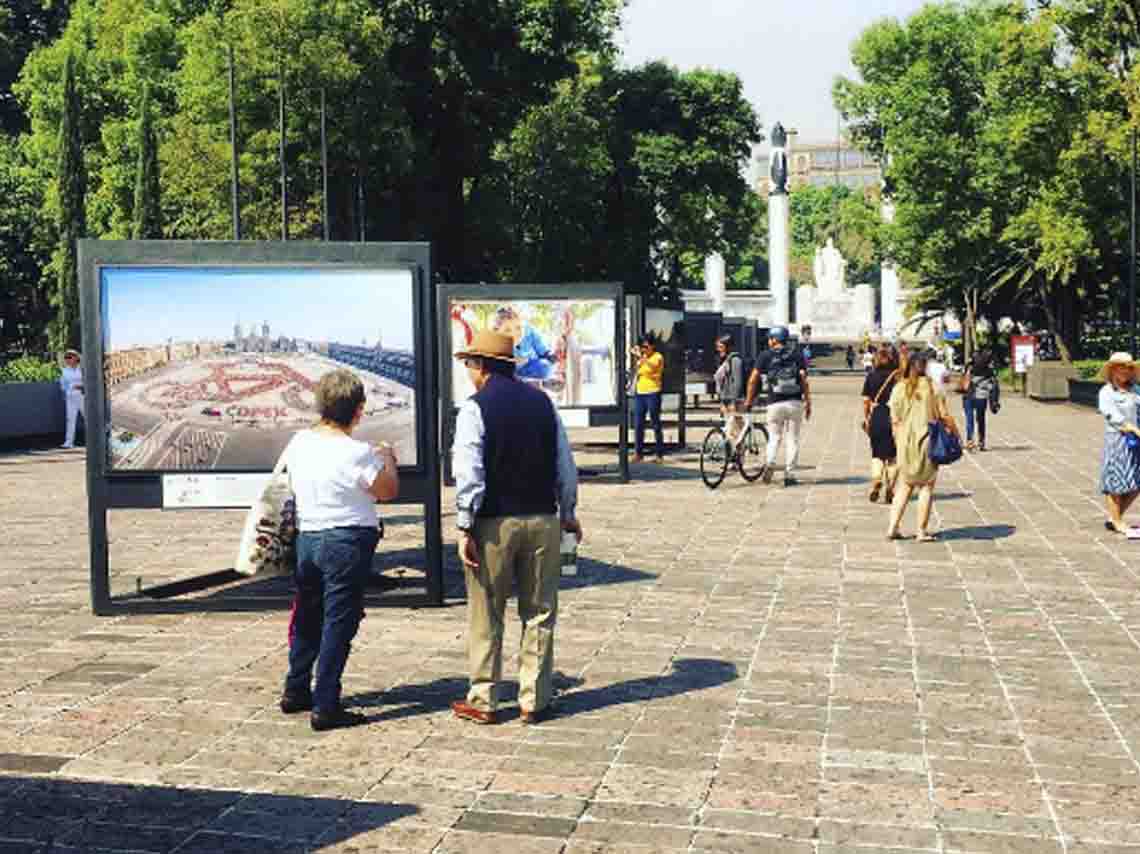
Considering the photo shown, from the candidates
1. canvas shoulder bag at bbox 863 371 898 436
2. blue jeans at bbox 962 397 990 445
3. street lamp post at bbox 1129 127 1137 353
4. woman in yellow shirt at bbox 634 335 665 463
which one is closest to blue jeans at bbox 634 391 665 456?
woman in yellow shirt at bbox 634 335 665 463

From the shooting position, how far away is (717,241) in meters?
59.8

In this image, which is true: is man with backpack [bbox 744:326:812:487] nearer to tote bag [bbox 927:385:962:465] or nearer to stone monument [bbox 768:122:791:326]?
tote bag [bbox 927:385:962:465]

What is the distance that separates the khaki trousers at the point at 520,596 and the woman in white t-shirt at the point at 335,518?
0.49m

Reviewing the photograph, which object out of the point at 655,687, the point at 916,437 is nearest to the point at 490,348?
the point at 655,687

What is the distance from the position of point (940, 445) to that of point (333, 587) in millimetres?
7238

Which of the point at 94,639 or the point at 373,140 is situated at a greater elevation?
the point at 373,140

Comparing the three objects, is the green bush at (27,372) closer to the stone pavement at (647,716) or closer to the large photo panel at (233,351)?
the stone pavement at (647,716)

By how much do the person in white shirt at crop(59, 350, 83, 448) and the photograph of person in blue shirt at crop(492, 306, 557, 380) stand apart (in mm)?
9667

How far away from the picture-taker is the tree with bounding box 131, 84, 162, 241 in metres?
41.2

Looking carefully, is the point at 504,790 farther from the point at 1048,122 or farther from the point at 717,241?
the point at 717,241

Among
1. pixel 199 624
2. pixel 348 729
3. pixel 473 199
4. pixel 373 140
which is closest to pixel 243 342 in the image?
pixel 199 624

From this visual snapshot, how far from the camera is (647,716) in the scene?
6.76m

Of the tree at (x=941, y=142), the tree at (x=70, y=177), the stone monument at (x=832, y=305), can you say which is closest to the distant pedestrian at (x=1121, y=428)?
the tree at (x=70, y=177)

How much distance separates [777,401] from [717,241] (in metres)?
43.7
